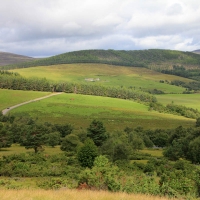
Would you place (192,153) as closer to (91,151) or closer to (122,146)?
(122,146)

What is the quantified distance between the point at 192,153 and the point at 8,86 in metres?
149

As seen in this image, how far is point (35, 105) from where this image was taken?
140 meters

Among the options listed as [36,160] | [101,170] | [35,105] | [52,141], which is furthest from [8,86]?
[101,170]

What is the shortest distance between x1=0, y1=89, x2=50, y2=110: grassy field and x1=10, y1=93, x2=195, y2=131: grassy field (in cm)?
1223

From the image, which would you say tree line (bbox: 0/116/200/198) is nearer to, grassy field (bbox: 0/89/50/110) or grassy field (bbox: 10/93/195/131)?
grassy field (bbox: 10/93/195/131)

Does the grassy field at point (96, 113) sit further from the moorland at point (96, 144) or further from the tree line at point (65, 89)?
the tree line at point (65, 89)

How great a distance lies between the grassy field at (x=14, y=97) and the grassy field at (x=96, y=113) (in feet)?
40.1

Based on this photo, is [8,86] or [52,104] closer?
[52,104]

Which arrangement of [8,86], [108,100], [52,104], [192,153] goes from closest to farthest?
[192,153]
[52,104]
[108,100]
[8,86]

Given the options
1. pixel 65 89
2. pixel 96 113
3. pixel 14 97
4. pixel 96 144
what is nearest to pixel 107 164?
pixel 96 144

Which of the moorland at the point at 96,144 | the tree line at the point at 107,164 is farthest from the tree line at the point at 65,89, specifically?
the tree line at the point at 107,164

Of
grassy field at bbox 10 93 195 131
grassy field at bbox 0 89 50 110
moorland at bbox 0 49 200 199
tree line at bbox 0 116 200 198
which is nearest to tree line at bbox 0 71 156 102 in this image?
moorland at bbox 0 49 200 199

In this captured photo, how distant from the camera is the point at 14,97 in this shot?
155625mm

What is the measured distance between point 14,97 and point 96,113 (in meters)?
50.2
